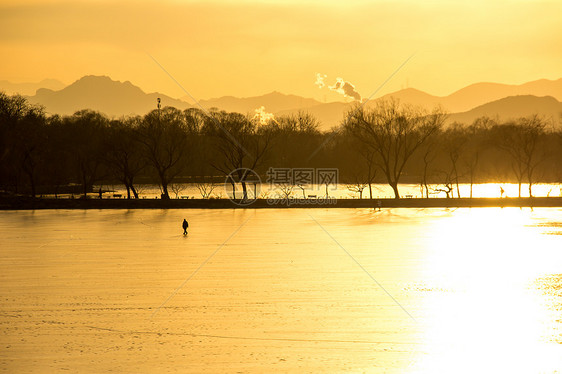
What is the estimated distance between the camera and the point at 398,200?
73.4 meters

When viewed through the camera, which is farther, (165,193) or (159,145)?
(159,145)

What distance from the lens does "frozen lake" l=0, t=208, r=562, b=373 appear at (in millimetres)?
15711

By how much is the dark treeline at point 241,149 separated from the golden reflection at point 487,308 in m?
43.3

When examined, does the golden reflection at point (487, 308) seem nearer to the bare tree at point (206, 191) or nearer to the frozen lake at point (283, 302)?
the frozen lake at point (283, 302)

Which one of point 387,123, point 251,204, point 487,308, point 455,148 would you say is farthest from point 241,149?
point 487,308

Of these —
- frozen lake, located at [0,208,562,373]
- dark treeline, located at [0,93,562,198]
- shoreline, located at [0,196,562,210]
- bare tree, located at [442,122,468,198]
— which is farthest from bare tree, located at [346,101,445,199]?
frozen lake, located at [0,208,562,373]

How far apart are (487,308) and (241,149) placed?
66.4 metres

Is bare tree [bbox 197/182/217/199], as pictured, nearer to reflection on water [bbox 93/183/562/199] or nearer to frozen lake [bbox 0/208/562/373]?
reflection on water [bbox 93/183/562/199]

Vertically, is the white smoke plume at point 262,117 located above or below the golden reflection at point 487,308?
above

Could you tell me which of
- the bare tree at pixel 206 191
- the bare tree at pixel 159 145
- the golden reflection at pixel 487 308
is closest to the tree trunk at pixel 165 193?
the bare tree at pixel 159 145

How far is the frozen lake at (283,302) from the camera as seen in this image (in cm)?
1571

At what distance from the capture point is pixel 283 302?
69.7 feet

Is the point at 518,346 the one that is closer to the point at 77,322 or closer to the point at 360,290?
the point at 360,290

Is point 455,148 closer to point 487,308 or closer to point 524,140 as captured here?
point 524,140
